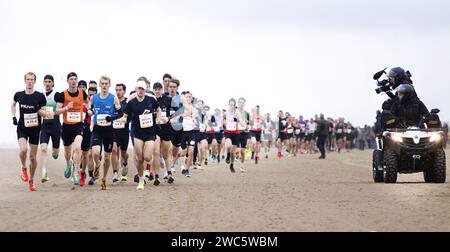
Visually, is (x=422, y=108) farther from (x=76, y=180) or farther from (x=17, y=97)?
(x=17, y=97)

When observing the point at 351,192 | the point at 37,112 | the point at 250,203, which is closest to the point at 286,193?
the point at 351,192

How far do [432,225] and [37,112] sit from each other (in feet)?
32.7

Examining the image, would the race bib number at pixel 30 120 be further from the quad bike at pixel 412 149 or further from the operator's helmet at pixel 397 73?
the operator's helmet at pixel 397 73

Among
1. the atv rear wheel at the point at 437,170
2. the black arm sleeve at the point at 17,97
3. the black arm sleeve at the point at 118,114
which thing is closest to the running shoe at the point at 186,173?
the black arm sleeve at the point at 118,114

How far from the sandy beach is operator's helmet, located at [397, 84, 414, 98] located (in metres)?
2.12

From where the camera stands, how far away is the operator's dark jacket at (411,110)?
2112cm

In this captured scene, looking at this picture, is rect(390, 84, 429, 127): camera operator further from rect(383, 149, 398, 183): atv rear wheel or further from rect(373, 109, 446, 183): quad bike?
rect(383, 149, 398, 183): atv rear wheel

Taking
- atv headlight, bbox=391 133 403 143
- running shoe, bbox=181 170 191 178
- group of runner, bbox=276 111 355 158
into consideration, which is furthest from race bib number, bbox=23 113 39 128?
group of runner, bbox=276 111 355 158

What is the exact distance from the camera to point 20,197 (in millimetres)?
16688

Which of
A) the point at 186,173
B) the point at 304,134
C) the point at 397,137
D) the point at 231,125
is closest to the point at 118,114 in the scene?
the point at 186,173

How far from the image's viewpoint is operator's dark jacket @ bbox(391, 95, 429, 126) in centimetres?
2112

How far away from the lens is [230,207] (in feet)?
46.9

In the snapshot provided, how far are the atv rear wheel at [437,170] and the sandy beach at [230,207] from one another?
50cm
